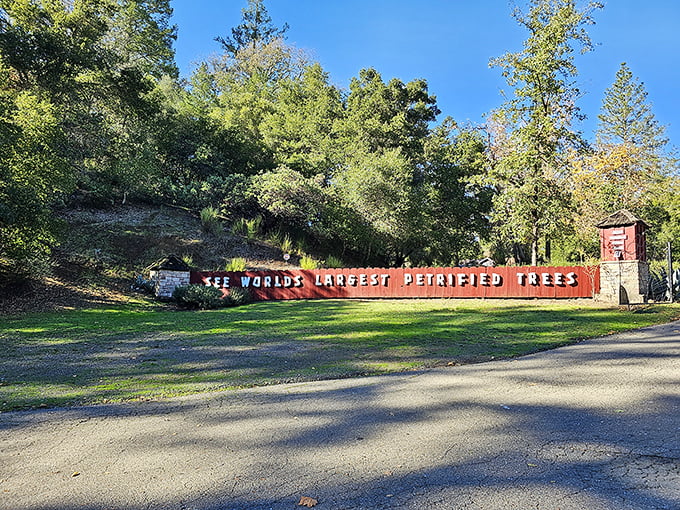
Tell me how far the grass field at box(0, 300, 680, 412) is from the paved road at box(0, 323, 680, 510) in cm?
107

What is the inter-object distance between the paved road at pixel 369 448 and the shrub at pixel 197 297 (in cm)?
1402

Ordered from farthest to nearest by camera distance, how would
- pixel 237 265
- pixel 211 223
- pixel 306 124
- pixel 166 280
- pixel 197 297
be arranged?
1. pixel 306 124
2. pixel 211 223
3. pixel 237 265
4. pixel 166 280
5. pixel 197 297

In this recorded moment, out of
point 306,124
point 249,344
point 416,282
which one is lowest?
point 249,344

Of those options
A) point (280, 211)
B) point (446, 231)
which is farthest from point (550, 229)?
point (280, 211)

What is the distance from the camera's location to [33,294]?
54.7 ft

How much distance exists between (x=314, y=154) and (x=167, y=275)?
14.4 meters

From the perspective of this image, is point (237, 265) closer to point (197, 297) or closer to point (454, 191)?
point (197, 297)

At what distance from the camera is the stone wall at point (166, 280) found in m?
20.0

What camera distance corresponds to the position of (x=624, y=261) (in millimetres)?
15680

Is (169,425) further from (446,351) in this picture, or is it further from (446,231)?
(446,231)

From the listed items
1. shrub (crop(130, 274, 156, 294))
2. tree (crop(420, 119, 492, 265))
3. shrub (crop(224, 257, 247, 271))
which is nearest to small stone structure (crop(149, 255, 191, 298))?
shrub (crop(130, 274, 156, 294))

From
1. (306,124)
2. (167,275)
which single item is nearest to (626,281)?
(167,275)

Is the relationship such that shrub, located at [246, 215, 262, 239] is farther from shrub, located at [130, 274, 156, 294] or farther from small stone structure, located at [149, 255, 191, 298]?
shrub, located at [130, 274, 156, 294]

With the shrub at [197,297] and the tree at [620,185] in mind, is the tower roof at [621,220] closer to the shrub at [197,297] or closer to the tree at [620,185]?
the tree at [620,185]
